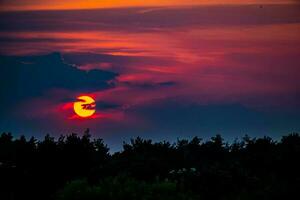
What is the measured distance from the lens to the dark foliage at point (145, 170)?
25.0 meters

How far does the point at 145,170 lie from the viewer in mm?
32875

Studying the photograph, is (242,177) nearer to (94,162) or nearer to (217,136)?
(94,162)

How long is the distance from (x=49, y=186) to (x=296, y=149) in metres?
11.7

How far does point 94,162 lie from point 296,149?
32.4 ft

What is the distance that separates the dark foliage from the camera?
25.0m

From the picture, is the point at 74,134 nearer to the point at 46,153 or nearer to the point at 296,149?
the point at 46,153

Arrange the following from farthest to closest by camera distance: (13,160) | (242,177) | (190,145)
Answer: (190,145) → (13,160) → (242,177)

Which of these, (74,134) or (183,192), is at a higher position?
(74,134)

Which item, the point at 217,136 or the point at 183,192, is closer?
the point at 183,192

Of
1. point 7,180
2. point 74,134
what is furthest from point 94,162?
point 7,180

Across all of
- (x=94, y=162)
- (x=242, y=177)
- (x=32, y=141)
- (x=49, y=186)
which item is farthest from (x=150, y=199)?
(x=32, y=141)

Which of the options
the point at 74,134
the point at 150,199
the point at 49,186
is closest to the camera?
the point at 150,199

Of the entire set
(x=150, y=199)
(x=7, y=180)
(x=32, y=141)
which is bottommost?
(x=150, y=199)

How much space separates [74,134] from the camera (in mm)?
36312
